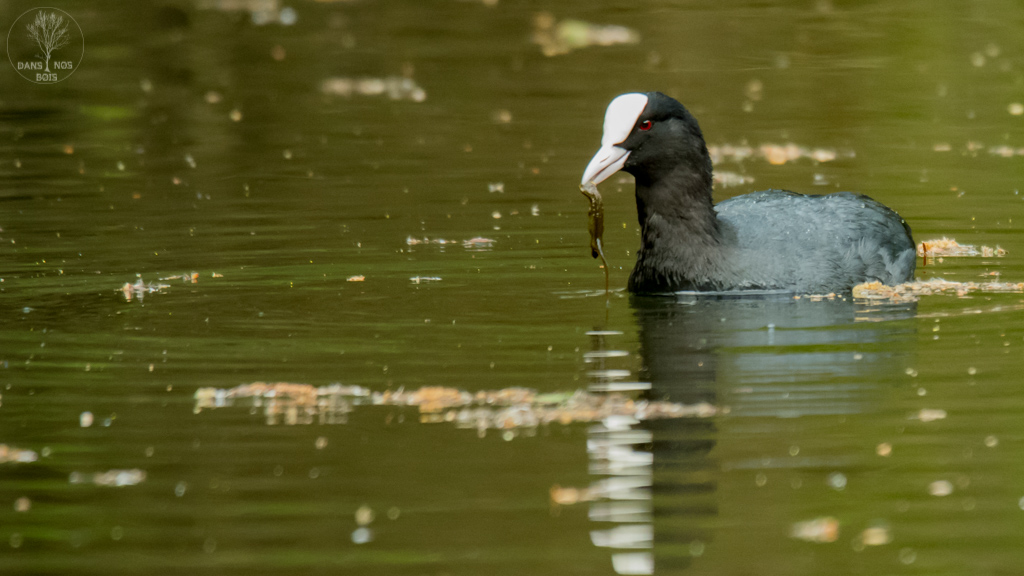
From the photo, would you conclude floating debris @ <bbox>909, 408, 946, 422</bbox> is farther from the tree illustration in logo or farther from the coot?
the tree illustration in logo

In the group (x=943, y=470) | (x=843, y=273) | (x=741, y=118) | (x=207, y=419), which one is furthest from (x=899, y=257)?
(x=741, y=118)

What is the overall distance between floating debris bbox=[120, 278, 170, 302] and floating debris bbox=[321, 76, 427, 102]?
9.98 metres

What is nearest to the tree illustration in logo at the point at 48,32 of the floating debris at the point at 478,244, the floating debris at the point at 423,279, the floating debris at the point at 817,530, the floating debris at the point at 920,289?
the floating debris at the point at 478,244

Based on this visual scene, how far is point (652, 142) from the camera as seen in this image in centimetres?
998

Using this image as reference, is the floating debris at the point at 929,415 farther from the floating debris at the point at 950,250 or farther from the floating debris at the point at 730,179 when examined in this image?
the floating debris at the point at 730,179

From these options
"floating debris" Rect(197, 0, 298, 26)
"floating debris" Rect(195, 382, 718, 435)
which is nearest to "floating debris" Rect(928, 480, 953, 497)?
"floating debris" Rect(195, 382, 718, 435)

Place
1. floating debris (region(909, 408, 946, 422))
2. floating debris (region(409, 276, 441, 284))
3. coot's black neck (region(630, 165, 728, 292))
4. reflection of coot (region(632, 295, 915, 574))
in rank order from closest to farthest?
reflection of coot (region(632, 295, 915, 574)) < floating debris (region(909, 408, 946, 422)) < coot's black neck (region(630, 165, 728, 292)) < floating debris (region(409, 276, 441, 284))

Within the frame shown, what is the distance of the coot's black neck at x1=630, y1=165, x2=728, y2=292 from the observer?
9.90 meters

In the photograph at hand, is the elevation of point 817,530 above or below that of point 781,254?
below

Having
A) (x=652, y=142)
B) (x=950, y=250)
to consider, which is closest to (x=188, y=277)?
(x=652, y=142)

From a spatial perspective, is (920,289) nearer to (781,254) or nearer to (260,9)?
(781,254)

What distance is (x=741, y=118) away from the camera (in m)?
18.3

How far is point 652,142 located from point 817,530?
493cm

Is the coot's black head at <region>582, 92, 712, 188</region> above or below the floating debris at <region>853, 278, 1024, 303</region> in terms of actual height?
above
